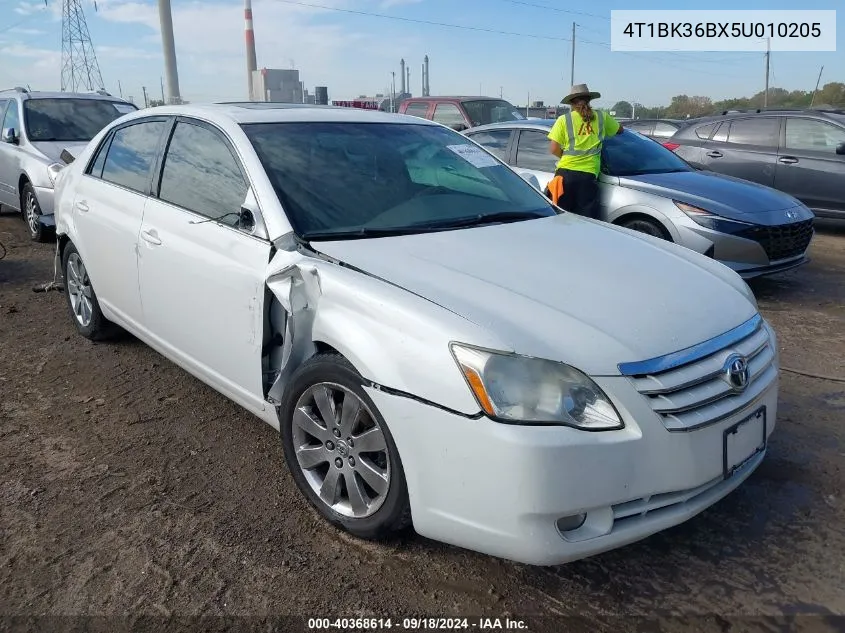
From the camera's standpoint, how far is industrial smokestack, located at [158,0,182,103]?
29922mm

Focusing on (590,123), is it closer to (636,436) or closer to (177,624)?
(636,436)

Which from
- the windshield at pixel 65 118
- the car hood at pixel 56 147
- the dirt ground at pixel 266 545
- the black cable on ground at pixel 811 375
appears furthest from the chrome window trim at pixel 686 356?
the windshield at pixel 65 118

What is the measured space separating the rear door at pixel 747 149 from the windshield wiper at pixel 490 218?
271 inches

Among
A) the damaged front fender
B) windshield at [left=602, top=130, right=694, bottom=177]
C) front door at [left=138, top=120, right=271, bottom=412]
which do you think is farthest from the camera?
windshield at [left=602, top=130, right=694, bottom=177]

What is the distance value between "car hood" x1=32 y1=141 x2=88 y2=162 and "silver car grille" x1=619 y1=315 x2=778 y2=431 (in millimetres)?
7311

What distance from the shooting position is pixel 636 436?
2.11 m

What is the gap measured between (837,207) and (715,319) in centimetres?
745

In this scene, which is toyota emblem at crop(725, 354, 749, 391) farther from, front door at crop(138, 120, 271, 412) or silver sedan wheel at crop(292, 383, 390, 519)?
front door at crop(138, 120, 271, 412)

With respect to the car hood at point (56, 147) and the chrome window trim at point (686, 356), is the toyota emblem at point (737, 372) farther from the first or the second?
the car hood at point (56, 147)

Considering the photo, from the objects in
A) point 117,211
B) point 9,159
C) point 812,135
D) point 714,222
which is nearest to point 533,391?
point 117,211

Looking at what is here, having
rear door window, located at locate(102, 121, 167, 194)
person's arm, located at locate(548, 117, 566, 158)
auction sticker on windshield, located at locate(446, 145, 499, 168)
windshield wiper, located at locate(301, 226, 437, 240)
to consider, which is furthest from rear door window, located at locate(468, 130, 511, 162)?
windshield wiper, located at locate(301, 226, 437, 240)

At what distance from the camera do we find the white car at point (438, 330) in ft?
6.97

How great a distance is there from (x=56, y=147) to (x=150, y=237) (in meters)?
5.47

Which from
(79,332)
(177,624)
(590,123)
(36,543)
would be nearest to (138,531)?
(36,543)
